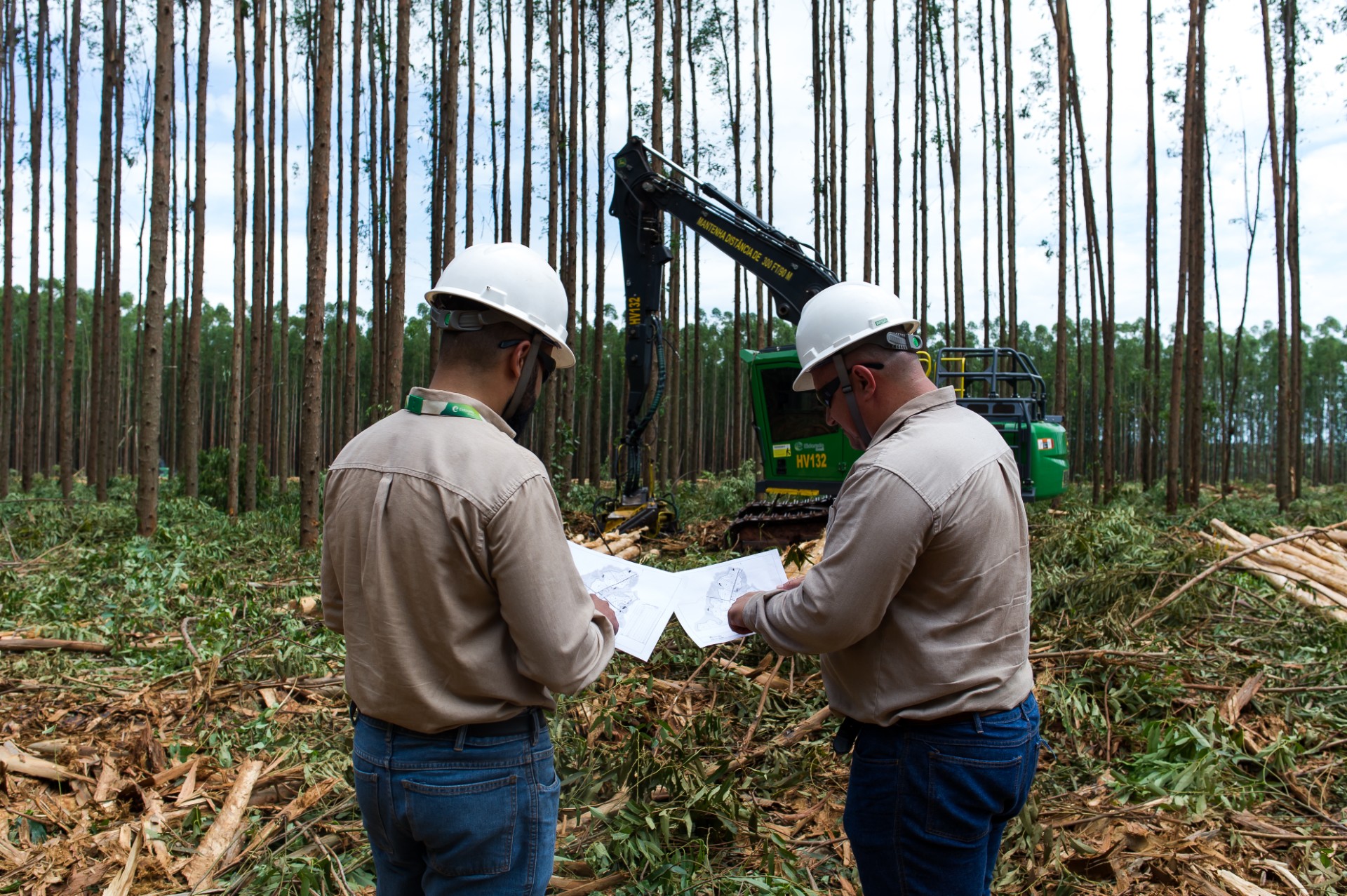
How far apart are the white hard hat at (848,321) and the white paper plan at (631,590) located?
0.81 meters

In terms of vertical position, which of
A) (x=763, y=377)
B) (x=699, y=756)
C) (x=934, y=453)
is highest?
(x=763, y=377)

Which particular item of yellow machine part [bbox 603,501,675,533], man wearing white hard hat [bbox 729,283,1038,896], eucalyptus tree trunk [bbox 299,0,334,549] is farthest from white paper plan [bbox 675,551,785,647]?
eucalyptus tree trunk [bbox 299,0,334,549]

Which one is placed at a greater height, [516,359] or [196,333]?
[196,333]

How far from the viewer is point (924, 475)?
185 centimetres

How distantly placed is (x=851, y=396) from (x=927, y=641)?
656 mm

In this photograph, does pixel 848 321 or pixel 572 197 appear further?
pixel 572 197

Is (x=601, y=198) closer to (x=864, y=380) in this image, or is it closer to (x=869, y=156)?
(x=869, y=156)

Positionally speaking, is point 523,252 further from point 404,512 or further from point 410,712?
point 410,712

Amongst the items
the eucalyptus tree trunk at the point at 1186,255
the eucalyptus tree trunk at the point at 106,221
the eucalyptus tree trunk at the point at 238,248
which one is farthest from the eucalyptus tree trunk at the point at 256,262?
the eucalyptus tree trunk at the point at 1186,255

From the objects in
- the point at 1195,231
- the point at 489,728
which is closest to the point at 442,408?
the point at 489,728

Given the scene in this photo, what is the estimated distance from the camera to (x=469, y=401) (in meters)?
1.76

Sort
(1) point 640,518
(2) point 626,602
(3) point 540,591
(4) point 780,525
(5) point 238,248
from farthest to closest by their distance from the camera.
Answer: (5) point 238,248 → (1) point 640,518 → (4) point 780,525 → (2) point 626,602 → (3) point 540,591

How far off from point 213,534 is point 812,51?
656 inches

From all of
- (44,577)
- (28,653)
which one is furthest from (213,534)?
(28,653)
